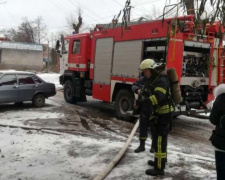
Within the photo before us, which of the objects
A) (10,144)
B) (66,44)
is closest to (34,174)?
(10,144)

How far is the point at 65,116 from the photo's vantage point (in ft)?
30.7

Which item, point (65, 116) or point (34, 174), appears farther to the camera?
point (65, 116)

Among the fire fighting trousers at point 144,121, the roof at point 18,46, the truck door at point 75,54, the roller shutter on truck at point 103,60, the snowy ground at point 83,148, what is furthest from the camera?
the roof at point 18,46

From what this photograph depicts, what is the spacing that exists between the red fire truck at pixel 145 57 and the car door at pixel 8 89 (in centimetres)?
253

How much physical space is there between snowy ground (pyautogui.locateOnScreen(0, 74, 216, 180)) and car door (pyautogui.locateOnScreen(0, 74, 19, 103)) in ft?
1.88

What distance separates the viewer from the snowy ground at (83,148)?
461cm

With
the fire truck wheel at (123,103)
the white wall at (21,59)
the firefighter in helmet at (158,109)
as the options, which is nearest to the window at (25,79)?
the fire truck wheel at (123,103)

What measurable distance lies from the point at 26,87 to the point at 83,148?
5.24 metres

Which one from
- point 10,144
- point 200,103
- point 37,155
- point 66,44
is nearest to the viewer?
point 37,155

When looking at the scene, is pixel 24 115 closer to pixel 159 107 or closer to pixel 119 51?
pixel 119 51

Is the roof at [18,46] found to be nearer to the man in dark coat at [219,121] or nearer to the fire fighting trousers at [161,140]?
the fire fighting trousers at [161,140]

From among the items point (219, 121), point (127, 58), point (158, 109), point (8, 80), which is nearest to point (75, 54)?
point (8, 80)

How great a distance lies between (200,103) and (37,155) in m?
4.84

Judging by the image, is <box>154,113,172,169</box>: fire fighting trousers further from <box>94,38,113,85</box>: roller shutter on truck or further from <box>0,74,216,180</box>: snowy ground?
<box>94,38,113,85</box>: roller shutter on truck
